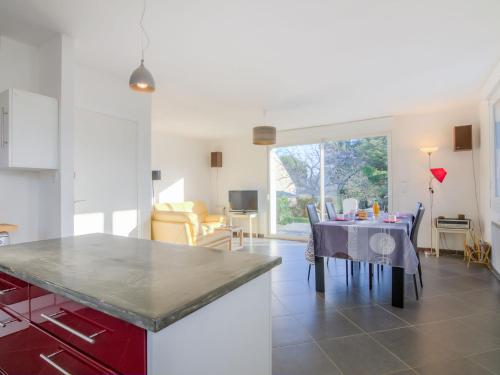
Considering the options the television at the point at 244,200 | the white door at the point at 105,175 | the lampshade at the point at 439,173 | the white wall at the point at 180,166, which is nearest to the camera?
the white door at the point at 105,175

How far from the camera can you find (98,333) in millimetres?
845

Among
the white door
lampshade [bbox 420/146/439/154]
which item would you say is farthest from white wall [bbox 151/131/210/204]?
lampshade [bbox 420/146/439/154]

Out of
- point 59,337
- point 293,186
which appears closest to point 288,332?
point 59,337

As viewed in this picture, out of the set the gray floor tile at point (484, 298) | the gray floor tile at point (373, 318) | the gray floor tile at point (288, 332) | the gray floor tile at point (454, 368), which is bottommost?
the gray floor tile at point (454, 368)

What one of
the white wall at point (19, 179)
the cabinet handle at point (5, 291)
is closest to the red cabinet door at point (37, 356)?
the cabinet handle at point (5, 291)

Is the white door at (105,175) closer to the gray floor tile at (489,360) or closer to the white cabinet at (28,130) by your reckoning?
the white cabinet at (28,130)

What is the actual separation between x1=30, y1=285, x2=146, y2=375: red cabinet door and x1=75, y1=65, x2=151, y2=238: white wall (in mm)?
2609

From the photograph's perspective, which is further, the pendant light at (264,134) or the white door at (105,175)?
the pendant light at (264,134)

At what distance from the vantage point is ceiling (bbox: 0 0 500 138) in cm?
213

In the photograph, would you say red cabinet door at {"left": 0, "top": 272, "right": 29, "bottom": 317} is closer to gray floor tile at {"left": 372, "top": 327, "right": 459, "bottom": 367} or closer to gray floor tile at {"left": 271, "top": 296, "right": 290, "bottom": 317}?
gray floor tile at {"left": 271, "top": 296, "right": 290, "bottom": 317}

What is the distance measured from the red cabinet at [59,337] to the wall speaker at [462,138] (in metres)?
5.38

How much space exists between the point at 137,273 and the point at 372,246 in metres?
2.38

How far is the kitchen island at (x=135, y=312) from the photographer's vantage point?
0.79 metres

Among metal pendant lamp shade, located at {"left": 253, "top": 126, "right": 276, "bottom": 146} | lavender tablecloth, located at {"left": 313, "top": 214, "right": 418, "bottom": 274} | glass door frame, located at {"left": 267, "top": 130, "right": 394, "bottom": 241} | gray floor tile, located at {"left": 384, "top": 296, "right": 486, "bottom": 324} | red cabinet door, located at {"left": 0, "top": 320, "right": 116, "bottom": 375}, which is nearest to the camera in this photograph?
red cabinet door, located at {"left": 0, "top": 320, "right": 116, "bottom": 375}
